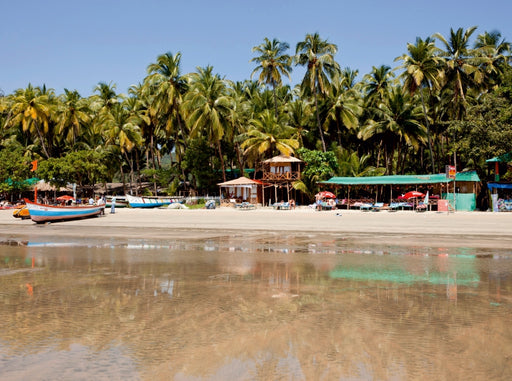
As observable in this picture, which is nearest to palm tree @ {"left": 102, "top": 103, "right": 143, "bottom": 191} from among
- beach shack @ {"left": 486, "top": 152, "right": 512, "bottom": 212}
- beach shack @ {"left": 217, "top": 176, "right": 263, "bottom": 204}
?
beach shack @ {"left": 217, "top": 176, "right": 263, "bottom": 204}

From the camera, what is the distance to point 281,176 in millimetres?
41500

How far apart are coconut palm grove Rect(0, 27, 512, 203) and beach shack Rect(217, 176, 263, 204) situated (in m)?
2.91

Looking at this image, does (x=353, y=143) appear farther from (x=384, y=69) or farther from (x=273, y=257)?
(x=273, y=257)

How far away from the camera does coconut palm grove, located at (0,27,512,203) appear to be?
39531 mm

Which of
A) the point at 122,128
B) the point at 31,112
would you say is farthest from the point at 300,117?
the point at 31,112

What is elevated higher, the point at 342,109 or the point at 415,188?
the point at 342,109

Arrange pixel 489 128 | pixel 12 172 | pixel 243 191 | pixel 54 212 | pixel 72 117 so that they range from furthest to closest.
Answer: pixel 72 117 → pixel 243 191 → pixel 12 172 → pixel 489 128 → pixel 54 212

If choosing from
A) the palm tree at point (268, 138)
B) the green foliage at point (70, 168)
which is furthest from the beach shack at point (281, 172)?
the green foliage at point (70, 168)

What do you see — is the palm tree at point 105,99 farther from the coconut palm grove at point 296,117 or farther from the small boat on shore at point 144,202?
the small boat on shore at point 144,202

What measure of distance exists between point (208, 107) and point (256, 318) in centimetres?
3931

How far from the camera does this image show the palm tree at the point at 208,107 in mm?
43938

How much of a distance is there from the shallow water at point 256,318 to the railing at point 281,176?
97.0ft

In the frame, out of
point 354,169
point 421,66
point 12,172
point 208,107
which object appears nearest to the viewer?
point 421,66

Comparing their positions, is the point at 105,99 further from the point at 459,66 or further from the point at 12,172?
the point at 459,66
